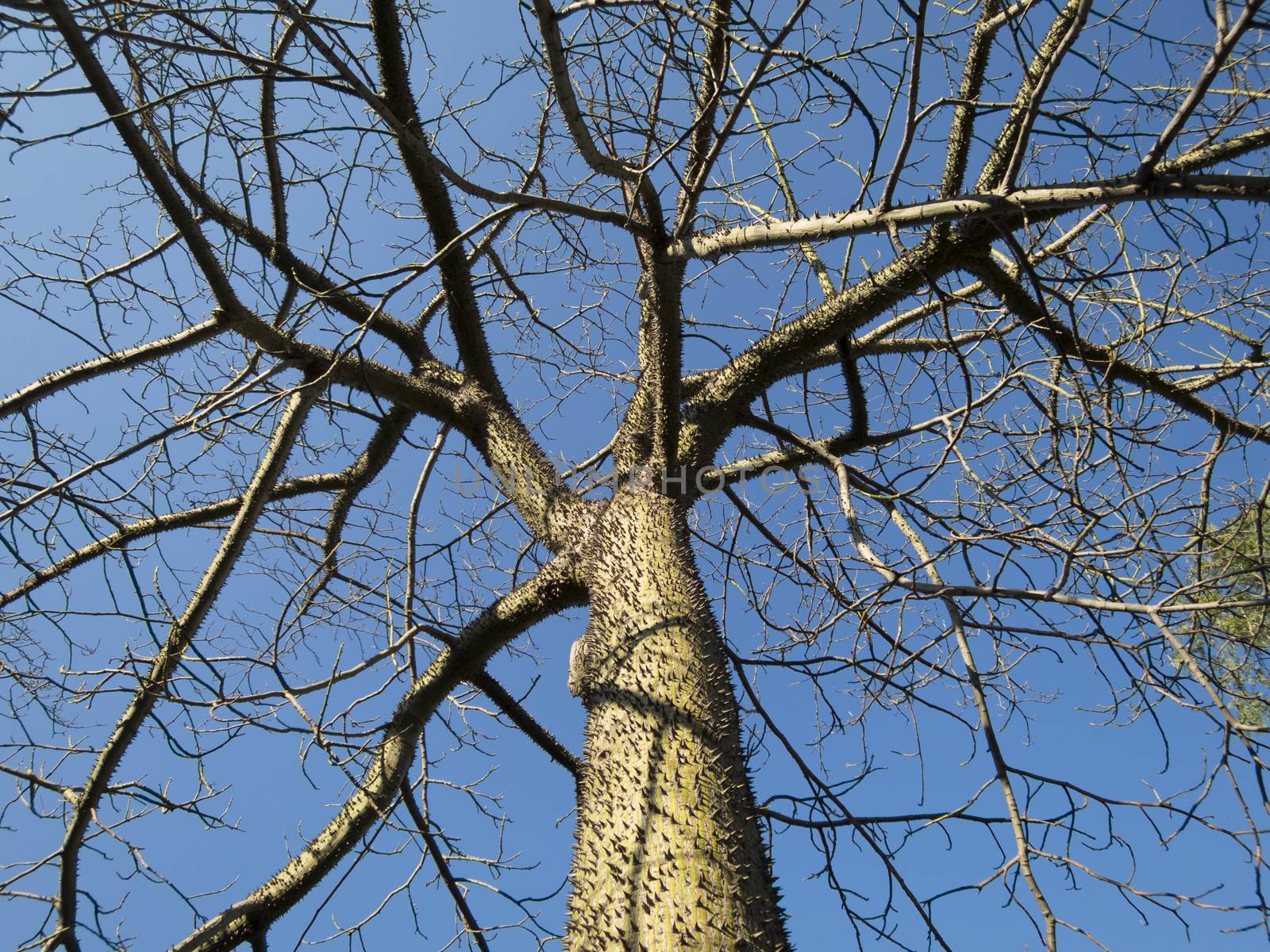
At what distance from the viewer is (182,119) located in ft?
9.27

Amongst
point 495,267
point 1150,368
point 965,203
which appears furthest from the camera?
point 495,267

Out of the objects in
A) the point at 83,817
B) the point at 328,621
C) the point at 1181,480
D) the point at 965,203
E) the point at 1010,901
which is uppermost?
the point at 328,621

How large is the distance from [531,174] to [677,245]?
0.91m

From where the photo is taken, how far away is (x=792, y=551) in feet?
11.6

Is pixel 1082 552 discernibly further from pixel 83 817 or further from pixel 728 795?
pixel 83 817

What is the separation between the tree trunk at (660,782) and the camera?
1694 millimetres

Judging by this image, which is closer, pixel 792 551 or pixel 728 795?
pixel 728 795

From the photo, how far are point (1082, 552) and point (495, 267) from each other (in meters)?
2.98

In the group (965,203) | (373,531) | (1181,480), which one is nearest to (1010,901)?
(1181,480)

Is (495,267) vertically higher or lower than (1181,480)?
higher

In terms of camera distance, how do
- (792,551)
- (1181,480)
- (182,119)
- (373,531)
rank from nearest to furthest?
(1181,480), (182,119), (792,551), (373,531)

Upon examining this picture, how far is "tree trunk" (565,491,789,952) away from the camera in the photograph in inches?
66.7

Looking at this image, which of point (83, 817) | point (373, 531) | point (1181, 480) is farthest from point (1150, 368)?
point (83, 817)

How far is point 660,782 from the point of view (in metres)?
1.97
